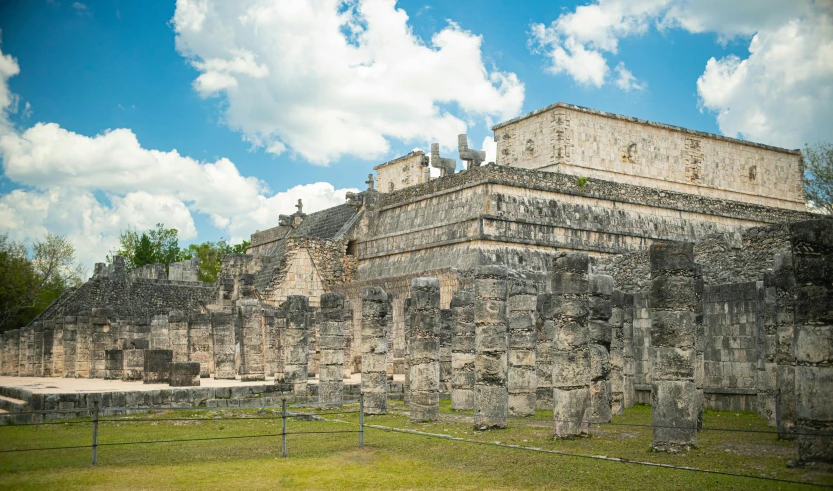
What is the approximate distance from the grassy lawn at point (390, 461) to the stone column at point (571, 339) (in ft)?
1.73

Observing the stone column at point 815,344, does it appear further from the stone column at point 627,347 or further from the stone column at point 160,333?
the stone column at point 160,333

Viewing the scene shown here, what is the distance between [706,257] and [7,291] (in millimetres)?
29400

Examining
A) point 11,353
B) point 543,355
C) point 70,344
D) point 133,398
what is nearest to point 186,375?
point 133,398

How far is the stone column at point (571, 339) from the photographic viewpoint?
39.8 ft

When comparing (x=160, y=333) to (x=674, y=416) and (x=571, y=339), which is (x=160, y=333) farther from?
(x=674, y=416)

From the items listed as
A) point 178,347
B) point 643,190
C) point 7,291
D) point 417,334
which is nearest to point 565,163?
point 643,190

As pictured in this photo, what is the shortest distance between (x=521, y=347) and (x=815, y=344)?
6729mm

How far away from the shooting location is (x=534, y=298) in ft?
48.8

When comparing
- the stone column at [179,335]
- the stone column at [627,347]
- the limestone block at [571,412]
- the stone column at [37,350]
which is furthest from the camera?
the stone column at [37,350]

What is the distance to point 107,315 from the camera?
25.3 m

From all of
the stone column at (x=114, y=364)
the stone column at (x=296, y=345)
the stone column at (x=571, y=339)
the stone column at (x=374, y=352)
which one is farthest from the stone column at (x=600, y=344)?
the stone column at (x=114, y=364)

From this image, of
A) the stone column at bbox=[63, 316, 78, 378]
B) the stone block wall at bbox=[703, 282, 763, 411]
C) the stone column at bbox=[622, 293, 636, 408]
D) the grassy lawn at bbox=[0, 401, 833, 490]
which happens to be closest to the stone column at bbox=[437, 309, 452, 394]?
the stone column at bbox=[622, 293, 636, 408]

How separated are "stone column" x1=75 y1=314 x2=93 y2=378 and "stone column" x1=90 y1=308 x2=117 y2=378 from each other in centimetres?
66

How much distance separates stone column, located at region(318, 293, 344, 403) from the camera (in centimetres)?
1742
